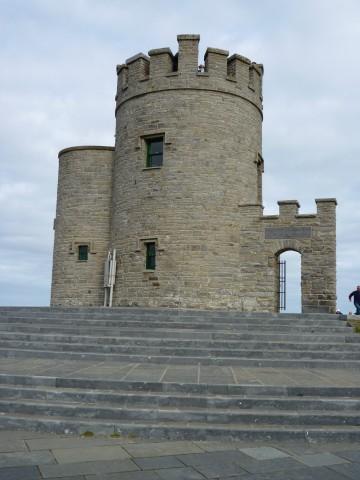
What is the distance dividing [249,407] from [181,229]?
11.8m

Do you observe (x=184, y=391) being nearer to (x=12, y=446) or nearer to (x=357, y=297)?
(x=12, y=446)

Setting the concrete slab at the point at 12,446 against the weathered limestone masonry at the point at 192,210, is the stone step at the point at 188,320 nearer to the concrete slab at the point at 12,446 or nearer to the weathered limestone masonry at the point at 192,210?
the weathered limestone masonry at the point at 192,210

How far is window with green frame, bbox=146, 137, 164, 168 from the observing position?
19.4 meters

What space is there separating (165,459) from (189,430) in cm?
93

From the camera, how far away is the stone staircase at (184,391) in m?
6.29

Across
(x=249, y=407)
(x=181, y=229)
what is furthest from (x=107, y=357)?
(x=181, y=229)

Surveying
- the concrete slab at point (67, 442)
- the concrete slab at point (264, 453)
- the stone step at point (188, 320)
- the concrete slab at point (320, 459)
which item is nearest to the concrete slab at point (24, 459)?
the concrete slab at point (67, 442)

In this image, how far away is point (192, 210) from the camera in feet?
60.2

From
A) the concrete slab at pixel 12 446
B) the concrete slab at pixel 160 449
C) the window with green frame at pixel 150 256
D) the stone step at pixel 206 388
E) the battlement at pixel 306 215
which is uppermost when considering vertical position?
the battlement at pixel 306 215

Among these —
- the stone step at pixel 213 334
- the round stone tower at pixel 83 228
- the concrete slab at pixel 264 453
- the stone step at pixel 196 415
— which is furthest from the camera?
the round stone tower at pixel 83 228

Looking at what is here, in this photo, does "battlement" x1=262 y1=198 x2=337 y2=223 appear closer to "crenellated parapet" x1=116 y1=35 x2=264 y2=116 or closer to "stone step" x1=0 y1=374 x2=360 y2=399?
"crenellated parapet" x1=116 y1=35 x2=264 y2=116

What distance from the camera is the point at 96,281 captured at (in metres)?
20.5

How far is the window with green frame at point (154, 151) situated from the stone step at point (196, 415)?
1379cm

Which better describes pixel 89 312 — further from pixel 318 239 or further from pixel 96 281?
pixel 318 239
